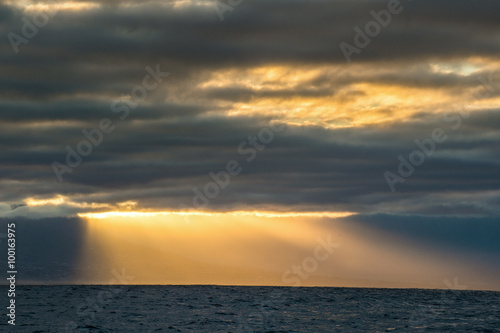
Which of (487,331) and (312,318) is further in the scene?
(312,318)

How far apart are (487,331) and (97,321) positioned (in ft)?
230

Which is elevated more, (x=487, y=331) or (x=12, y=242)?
(x=12, y=242)

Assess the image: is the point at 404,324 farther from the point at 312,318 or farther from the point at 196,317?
the point at 196,317

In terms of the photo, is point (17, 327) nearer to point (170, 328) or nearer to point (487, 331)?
point (170, 328)

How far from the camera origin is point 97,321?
114 m

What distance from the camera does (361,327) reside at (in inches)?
4385

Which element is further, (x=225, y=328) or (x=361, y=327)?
(x=361, y=327)

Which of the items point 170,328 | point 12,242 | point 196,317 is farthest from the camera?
point 196,317

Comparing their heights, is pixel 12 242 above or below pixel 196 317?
above

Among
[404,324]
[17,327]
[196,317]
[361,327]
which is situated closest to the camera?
[17,327]

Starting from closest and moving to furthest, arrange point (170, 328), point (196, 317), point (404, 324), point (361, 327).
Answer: point (170, 328)
point (361, 327)
point (404, 324)
point (196, 317)

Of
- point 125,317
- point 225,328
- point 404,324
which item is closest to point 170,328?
point 225,328

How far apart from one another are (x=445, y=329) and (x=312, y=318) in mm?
28373

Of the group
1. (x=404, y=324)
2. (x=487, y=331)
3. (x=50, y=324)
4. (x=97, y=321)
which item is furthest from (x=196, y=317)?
(x=487, y=331)
